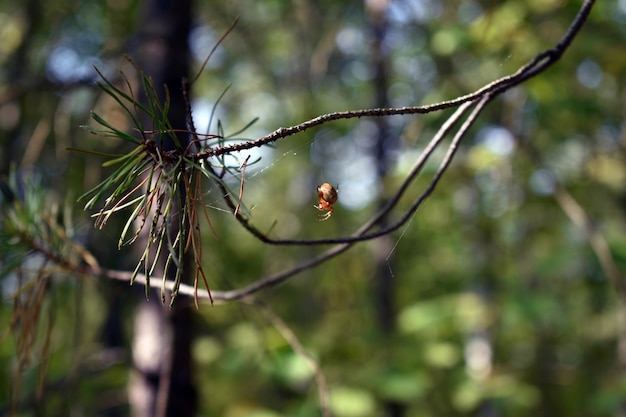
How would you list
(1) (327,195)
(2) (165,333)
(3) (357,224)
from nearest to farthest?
(1) (327,195) < (2) (165,333) < (3) (357,224)

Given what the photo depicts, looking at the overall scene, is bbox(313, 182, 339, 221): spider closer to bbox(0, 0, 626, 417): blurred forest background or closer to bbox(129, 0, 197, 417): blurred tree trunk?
bbox(0, 0, 626, 417): blurred forest background

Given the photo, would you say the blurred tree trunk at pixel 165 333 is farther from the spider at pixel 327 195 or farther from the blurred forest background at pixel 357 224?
the spider at pixel 327 195

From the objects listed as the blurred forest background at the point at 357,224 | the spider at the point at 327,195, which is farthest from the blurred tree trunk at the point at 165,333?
the spider at the point at 327,195

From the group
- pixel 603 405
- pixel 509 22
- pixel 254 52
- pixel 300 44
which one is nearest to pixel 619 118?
pixel 509 22

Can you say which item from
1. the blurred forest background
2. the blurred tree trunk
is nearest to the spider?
the blurred forest background

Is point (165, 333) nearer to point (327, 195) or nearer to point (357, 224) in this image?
point (327, 195)

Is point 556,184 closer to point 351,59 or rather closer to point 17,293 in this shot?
point 17,293

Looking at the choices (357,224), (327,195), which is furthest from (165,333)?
(357,224)
